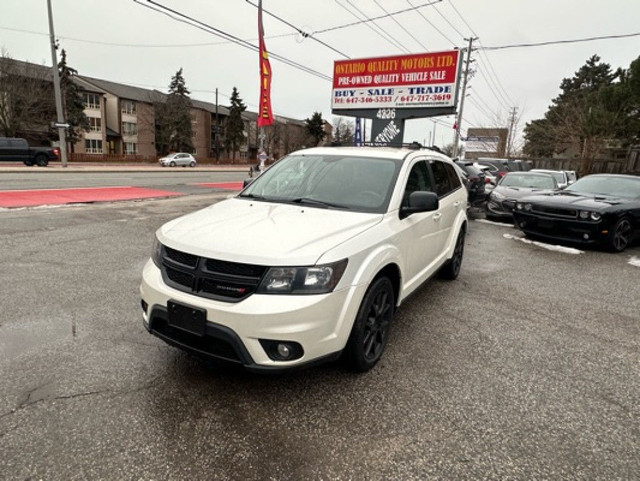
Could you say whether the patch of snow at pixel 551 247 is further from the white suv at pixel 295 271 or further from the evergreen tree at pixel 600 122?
the evergreen tree at pixel 600 122

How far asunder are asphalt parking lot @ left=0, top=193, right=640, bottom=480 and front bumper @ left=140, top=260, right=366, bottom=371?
1.32 feet

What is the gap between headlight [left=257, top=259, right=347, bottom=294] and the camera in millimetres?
2391

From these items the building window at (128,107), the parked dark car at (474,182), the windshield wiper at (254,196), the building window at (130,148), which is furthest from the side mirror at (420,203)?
the building window at (128,107)

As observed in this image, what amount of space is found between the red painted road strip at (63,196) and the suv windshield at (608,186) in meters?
12.0

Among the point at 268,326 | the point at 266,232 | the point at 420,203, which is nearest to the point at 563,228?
the point at 420,203

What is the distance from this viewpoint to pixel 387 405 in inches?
105

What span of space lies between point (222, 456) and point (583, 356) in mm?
3153

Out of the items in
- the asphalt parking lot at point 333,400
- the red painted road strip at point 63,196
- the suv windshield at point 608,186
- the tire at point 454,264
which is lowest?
the asphalt parking lot at point 333,400

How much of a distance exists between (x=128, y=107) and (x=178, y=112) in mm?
8142

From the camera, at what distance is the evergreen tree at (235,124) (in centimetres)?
6128

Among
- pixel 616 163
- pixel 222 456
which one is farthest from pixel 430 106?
pixel 616 163

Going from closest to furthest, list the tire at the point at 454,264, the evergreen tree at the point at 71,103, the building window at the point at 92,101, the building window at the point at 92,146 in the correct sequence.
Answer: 1. the tire at the point at 454,264
2. the evergreen tree at the point at 71,103
3. the building window at the point at 92,101
4. the building window at the point at 92,146

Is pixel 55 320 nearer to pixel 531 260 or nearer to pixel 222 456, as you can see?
pixel 222 456

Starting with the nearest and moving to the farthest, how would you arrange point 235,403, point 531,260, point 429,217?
point 235,403, point 429,217, point 531,260
